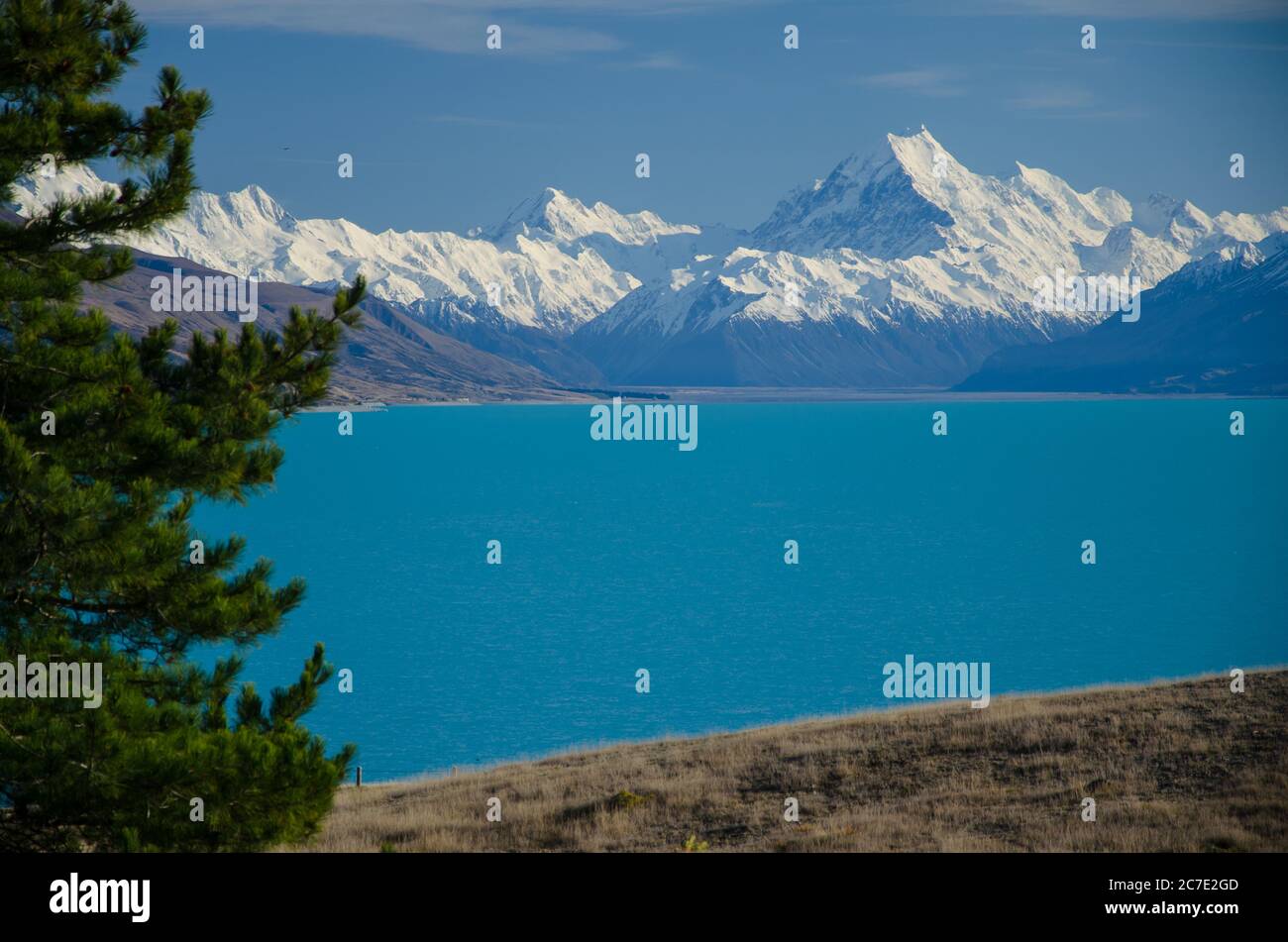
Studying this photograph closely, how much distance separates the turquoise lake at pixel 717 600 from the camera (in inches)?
2766

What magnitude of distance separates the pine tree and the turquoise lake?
36129mm

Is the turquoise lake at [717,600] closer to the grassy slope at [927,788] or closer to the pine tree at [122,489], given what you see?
the grassy slope at [927,788]

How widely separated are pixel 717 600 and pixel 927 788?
76939mm

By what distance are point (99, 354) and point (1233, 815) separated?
17.2 metres

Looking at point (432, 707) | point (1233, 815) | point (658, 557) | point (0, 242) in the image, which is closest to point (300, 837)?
point (0, 242)

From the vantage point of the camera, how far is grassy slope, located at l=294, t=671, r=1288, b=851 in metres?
Answer: 19.0

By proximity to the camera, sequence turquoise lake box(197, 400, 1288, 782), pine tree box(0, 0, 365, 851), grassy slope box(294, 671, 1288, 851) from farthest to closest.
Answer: turquoise lake box(197, 400, 1288, 782) → grassy slope box(294, 671, 1288, 851) → pine tree box(0, 0, 365, 851)

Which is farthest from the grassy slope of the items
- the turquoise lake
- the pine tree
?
the turquoise lake

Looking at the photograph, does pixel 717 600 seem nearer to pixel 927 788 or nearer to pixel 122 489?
pixel 927 788

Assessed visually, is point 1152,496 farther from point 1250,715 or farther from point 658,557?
point 1250,715

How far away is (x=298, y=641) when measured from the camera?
87.5 metres

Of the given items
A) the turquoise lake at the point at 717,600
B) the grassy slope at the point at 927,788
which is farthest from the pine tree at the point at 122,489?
the turquoise lake at the point at 717,600

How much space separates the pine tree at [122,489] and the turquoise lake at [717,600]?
36.1 m

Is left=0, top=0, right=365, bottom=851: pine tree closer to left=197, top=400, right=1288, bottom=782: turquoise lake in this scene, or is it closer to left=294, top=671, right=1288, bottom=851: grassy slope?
A: left=294, top=671, right=1288, bottom=851: grassy slope
